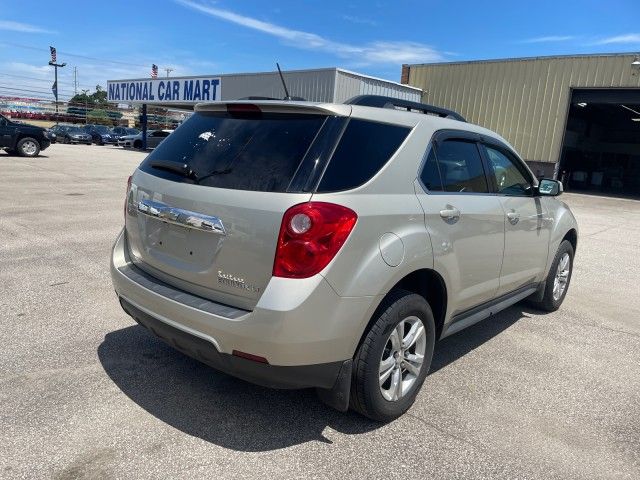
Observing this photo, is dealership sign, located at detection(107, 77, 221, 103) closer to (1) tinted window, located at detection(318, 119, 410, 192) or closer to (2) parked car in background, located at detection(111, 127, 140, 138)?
(2) parked car in background, located at detection(111, 127, 140, 138)

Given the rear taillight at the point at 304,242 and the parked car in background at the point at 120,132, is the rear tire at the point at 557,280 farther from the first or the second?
the parked car in background at the point at 120,132

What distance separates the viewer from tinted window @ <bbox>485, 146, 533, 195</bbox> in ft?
13.6

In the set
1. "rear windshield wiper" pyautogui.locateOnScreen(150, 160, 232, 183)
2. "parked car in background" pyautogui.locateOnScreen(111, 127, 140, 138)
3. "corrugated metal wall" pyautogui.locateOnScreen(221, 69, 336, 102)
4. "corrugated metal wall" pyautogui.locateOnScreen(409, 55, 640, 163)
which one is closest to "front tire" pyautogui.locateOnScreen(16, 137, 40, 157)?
"corrugated metal wall" pyautogui.locateOnScreen(221, 69, 336, 102)

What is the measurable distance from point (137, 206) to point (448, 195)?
2.01m

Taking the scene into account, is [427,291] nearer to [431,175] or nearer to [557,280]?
[431,175]

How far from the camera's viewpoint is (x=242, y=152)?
2914 millimetres

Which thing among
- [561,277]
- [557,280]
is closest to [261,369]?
[557,280]

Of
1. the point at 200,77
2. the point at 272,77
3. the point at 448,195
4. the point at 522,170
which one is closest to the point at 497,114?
the point at 272,77

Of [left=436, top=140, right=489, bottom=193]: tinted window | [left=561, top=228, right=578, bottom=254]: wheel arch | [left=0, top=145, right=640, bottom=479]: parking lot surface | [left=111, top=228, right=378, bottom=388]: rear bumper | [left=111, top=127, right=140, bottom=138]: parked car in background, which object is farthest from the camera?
[left=111, top=127, right=140, bottom=138]: parked car in background

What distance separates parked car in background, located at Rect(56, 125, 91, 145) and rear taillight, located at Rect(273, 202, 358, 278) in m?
40.0

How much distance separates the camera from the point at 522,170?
465 cm

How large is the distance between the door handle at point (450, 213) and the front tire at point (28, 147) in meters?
21.8

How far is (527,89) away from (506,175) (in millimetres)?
21195

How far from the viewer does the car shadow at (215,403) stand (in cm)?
290
